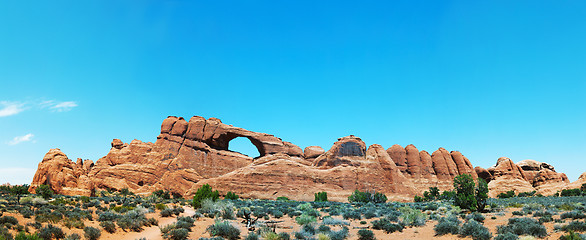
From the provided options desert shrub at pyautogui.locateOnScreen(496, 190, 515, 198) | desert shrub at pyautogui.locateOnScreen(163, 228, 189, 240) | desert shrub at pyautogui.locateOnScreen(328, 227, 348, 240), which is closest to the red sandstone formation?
desert shrub at pyautogui.locateOnScreen(496, 190, 515, 198)

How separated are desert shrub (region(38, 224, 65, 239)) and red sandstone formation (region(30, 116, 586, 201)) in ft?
123

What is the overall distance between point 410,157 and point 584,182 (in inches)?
1260

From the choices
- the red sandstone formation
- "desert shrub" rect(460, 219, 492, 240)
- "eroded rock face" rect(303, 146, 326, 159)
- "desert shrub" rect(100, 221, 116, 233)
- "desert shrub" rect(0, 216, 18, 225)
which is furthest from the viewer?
"eroded rock face" rect(303, 146, 326, 159)

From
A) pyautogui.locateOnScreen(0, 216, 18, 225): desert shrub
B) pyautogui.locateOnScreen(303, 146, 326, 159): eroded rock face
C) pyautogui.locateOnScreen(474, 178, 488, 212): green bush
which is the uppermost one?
pyautogui.locateOnScreen(303, 146, 326, 159): eroded rock face

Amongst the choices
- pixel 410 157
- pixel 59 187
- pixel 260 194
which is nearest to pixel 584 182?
pixel 410 157

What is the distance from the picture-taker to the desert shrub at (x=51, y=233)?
43.8 ft

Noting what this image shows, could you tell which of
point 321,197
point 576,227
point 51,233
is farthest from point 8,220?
point 321,197

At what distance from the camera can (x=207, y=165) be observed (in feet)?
212

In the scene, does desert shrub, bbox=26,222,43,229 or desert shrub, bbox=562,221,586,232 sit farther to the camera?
desert shrub, bbox=26,222,43,229

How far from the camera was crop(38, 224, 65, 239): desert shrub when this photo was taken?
13.4 meters

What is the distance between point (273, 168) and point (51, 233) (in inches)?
1763

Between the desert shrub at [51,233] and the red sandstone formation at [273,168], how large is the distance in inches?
1480

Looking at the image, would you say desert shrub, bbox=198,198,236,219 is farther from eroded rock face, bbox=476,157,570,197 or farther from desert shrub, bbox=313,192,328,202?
eroded rock face, bbox=476,157,570,197

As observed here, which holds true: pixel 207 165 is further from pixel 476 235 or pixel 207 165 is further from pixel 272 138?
pixel 476 235
